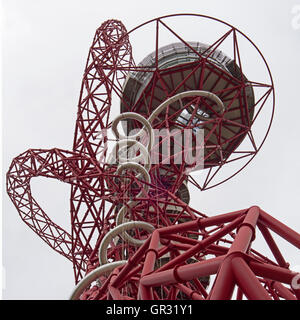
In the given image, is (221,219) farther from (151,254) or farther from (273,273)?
(273,273)

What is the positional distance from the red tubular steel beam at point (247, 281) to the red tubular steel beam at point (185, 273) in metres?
0.46

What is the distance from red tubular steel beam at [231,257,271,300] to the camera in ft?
21.6

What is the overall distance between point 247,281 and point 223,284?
0.38 metres

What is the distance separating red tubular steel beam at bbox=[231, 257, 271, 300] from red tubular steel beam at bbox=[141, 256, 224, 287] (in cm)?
46

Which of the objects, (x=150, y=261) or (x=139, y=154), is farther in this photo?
(x=139, y=154)

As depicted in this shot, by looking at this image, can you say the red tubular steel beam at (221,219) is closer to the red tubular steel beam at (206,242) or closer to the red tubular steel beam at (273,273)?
the red tubular steel beam at (206,242)

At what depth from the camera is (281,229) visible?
930cm

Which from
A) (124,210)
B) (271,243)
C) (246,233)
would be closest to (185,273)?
(246,233)

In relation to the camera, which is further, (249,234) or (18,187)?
(18,187)

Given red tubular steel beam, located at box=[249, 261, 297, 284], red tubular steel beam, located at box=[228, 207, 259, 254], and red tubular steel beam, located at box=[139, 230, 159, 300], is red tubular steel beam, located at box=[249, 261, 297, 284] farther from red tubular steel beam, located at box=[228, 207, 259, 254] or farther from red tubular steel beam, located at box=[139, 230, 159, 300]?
red tubular steel beam, located at box=[139, 230, 159, 300]
